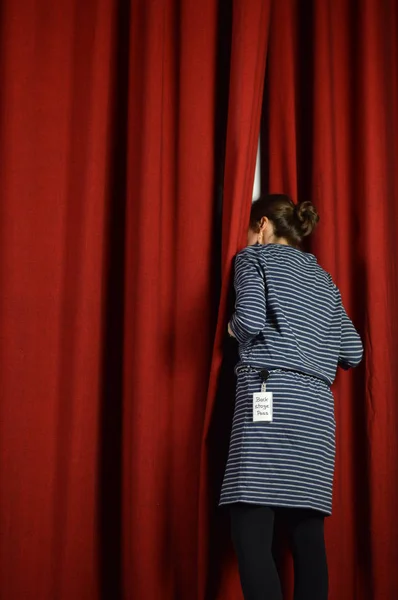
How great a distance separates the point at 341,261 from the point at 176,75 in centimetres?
81

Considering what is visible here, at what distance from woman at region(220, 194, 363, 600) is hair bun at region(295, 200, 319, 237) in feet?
0.39

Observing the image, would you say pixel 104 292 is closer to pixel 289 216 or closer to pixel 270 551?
pixel 289 216

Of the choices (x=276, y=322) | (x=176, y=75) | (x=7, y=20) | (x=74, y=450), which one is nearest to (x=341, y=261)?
(x=276, y=322)

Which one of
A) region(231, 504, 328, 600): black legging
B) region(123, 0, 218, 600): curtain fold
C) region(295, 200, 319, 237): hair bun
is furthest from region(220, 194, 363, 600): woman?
region(123, 0, 218, 600): curtain fold

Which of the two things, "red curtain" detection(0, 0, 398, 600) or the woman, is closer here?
the woman

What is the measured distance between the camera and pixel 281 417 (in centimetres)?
190

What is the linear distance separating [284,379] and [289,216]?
530mm

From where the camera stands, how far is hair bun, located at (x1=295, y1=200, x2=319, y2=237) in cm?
220

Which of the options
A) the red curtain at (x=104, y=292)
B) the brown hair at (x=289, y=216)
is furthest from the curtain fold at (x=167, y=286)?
the brown hair at (x=289, y=216)

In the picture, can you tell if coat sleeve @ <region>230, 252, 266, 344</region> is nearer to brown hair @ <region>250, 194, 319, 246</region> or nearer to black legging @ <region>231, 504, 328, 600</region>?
brown hair @ <region>250, 194, 319, 246</region>

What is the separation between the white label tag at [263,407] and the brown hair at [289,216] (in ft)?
1.75

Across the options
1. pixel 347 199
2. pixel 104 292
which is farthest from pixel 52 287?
pixel 347 199

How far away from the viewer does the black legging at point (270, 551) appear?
183cm

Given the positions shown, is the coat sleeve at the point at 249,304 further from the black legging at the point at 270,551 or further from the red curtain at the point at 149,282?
the black legging at the point at 270,551
